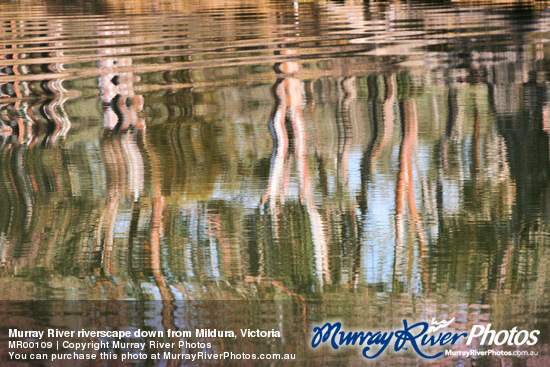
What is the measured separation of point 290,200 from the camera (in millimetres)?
2781

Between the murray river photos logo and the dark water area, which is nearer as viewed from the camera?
the murray river photos logo

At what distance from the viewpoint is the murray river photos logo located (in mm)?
1809

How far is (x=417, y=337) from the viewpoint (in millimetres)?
1859

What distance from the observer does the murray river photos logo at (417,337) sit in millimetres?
1809

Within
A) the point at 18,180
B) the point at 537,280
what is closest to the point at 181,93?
the point at 18,180

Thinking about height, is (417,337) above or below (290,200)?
below

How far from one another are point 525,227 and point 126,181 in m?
1.73

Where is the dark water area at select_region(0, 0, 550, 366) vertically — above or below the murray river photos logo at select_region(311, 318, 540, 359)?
above

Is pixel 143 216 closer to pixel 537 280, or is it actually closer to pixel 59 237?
pixel 59 237

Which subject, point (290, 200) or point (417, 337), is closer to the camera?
point (417, 337)

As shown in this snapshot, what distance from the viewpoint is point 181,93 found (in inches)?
203

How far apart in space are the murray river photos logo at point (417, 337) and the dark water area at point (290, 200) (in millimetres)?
26

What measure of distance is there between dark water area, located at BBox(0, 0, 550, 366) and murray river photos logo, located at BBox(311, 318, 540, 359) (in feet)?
0.09

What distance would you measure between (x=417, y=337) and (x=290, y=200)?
1.04m
